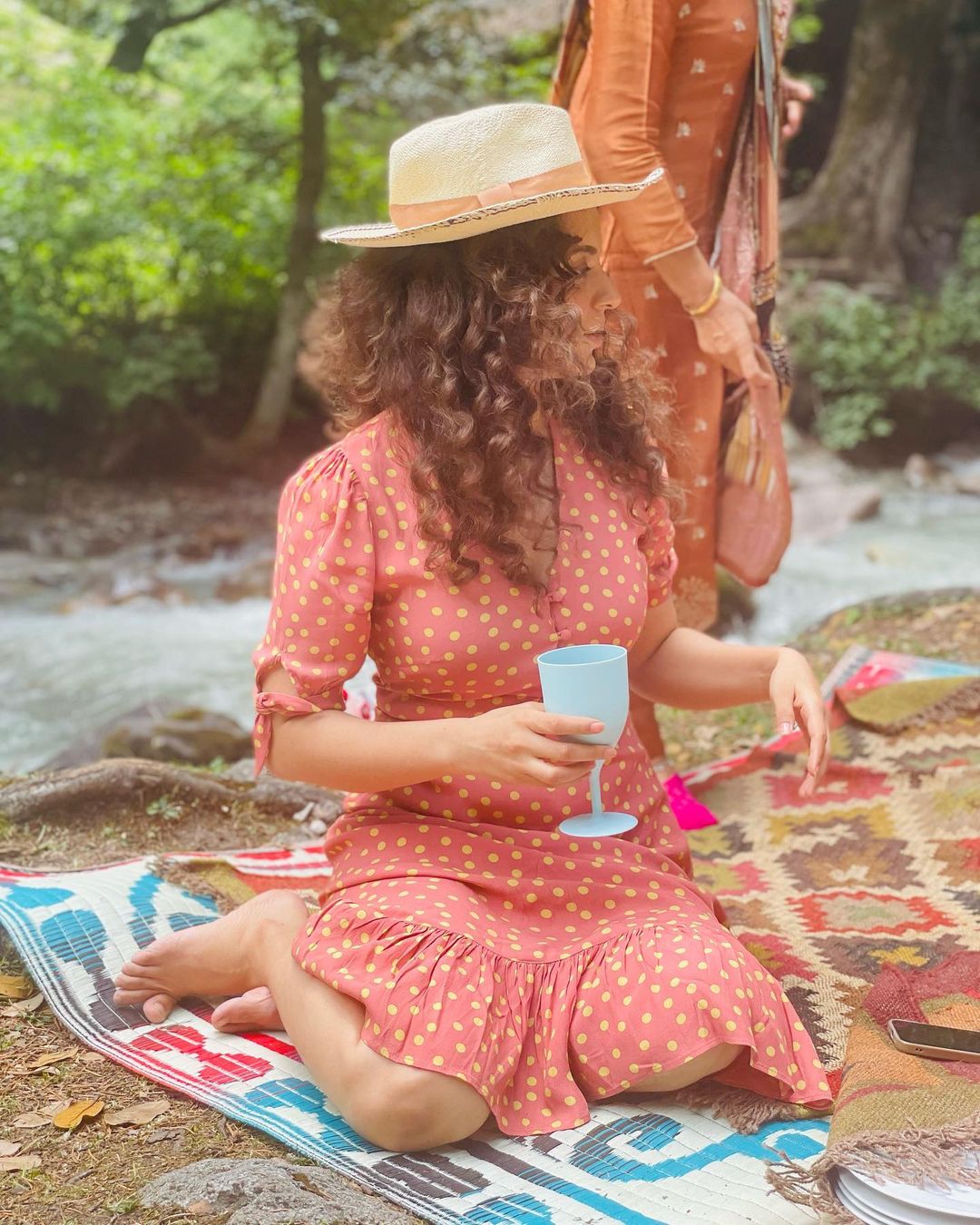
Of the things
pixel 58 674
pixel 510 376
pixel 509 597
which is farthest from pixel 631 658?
pixel 58 674

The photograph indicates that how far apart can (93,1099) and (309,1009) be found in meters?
0.37

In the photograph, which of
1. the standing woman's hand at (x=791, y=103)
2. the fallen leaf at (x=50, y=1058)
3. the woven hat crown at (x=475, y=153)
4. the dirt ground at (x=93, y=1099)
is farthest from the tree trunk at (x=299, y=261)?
the fallen leaf at (x=50, y=1058)

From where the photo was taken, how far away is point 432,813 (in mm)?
1934

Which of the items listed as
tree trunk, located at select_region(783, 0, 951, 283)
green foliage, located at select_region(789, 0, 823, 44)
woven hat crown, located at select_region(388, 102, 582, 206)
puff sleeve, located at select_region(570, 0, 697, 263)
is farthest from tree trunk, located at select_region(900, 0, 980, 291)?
woven hat crown, located at select_region(388, 102, 582, 206)

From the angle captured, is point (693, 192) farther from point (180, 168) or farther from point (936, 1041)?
point (180, 168)

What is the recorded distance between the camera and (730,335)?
9.52ft

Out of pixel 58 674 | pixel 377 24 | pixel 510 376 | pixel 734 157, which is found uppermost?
pixel 377 24

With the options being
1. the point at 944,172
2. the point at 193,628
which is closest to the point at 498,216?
the point at 193,628

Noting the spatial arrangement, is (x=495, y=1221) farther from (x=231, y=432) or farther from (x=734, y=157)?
(x=231, y=432)

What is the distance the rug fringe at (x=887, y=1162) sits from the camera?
4.83 ft

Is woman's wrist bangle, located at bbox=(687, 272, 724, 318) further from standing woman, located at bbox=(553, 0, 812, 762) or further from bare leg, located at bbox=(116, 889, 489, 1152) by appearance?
bare leg, located at bbox=(116, 889, 489, 1152)

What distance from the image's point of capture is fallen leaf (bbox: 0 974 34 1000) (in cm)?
223

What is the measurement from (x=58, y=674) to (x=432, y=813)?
16.6 feet

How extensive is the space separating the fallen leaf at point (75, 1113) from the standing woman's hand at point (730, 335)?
1.95 m
